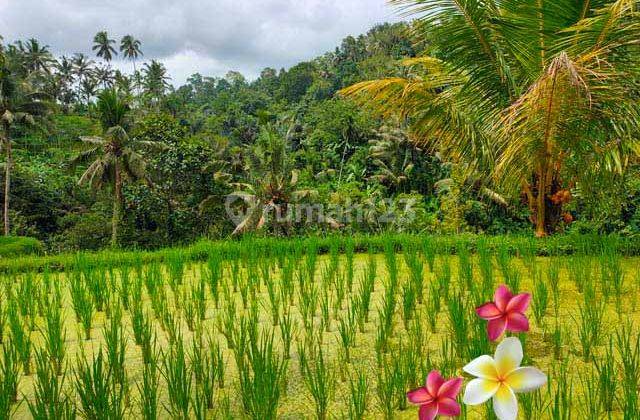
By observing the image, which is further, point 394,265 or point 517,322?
point 394,265

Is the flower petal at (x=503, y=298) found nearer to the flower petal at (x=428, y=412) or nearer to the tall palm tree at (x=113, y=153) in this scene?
the flower petal at (x=428, y=412)

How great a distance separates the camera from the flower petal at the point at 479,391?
2.25 feet

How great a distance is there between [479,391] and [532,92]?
3757mm

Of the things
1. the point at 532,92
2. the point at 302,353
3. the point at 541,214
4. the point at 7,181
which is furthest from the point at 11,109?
the point at 302,353

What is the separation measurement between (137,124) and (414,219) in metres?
8.75

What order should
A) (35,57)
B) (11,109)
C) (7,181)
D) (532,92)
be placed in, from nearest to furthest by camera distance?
(532,92) < (7,181) < (11,109) < (35,57)

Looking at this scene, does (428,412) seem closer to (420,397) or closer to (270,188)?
(420,397)

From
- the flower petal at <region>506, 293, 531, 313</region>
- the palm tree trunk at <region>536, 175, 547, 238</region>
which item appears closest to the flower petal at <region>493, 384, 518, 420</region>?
the flower petal at <region>506, 293, 531, 313</region>

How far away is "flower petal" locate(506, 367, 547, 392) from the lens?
70cm

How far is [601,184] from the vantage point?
18.5 feet

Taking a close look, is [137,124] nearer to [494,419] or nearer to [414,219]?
[414,219]

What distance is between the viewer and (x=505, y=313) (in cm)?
76

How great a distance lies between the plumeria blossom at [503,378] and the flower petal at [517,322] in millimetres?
24

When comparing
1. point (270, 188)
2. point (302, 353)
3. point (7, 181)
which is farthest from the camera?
point (7, 181)
